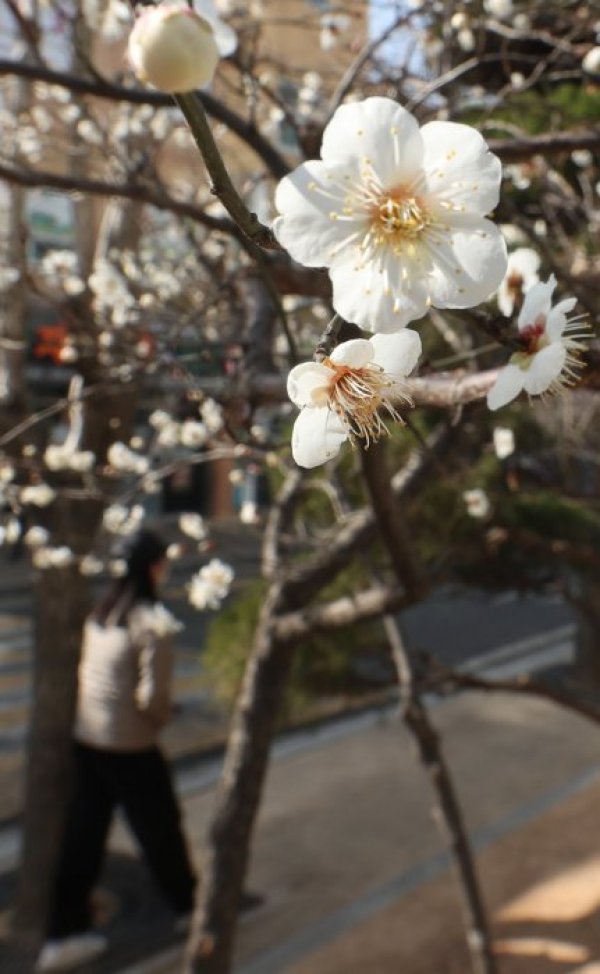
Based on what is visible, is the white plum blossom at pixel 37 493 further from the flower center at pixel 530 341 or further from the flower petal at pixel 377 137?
the flower petal at pixel 377 137

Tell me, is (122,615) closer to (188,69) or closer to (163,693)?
(163,693)

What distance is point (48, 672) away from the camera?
409 centimetres

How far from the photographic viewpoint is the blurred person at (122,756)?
12.6 ft

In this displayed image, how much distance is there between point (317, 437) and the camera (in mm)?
1003

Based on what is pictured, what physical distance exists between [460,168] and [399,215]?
75 mm

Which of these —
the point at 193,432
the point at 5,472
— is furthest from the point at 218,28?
the point at 193,432

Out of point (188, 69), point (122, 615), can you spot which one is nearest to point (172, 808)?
point (122, 615)

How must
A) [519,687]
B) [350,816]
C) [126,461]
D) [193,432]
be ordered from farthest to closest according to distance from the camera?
1. [350,816]
2. [126,461]
3. [193,432]
4. [519,687]

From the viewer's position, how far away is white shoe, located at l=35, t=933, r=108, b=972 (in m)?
3.74

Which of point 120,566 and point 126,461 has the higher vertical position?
point 126,461

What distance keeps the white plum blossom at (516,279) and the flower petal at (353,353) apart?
31.4 inches

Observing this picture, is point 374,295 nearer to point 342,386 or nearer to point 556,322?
point 342,386

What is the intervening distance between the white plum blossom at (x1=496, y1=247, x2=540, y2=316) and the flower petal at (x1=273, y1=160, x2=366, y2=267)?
30.4 inches

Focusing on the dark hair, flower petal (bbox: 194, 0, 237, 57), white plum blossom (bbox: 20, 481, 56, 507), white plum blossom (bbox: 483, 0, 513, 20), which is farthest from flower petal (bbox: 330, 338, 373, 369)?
white plum blossom (bbox: 483, 0, 513, 20)
